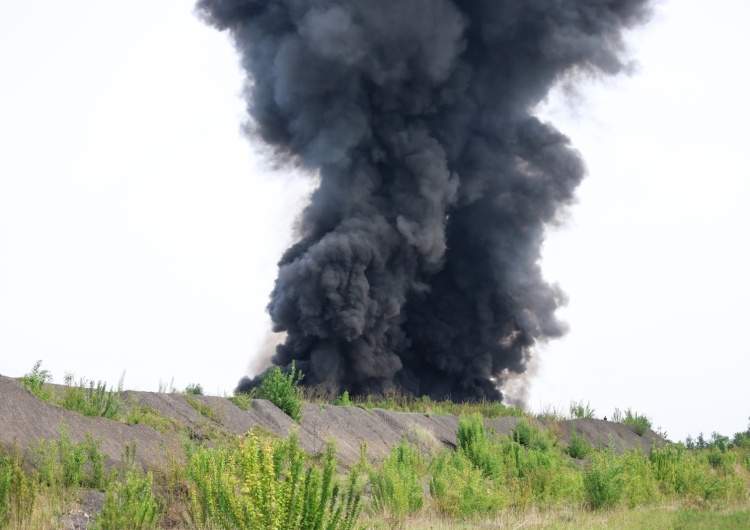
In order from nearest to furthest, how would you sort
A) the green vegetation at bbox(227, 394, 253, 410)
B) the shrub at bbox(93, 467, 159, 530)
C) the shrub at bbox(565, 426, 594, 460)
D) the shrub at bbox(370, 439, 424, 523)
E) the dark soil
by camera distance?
the shrub at bbox(93, 467, 159, 530)
the shrub at bbox(370, 439, 424, 523)
the dark soil
the green vegetation at bbox(227, 394, 253, 410)
the shrub at bbox(565, 426, 594, 460)

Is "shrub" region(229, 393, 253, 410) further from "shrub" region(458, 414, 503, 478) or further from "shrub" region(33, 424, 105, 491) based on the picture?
"shrub" region(33, 424, 105, 491)

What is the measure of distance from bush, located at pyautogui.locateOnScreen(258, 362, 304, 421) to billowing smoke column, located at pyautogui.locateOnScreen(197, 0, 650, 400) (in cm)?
1579

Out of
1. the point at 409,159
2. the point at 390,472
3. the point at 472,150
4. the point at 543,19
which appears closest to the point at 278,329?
the point at 409,159

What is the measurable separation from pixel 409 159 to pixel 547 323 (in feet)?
35.9

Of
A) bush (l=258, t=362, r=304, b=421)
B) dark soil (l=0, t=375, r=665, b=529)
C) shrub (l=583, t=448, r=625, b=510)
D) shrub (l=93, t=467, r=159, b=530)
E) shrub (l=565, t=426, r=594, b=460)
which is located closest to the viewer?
shrub (l=93, t=467, r=159, b=530)

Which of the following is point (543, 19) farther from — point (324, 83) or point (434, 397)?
point (434, 397)

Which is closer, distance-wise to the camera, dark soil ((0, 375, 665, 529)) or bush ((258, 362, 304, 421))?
dark soil ((0, 375, 665, 529))

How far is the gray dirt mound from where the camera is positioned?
1020cm

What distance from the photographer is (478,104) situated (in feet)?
135

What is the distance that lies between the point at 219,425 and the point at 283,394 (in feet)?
9.48

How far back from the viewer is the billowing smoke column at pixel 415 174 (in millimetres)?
35000

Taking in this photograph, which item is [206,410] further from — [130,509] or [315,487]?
[315,487]

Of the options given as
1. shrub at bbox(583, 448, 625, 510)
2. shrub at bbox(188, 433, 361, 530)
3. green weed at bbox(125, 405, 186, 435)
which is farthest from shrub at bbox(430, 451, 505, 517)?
green weed at bbox(125, 405, 186, 435)

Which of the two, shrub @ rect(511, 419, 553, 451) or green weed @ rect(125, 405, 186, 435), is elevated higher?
shrub @ rect(511, 419, 553, 451)
